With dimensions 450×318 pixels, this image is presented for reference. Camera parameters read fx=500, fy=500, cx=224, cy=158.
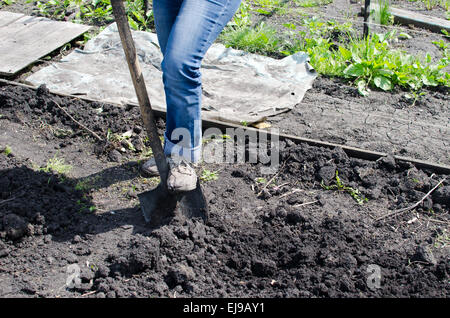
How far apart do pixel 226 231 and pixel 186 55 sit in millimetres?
1123

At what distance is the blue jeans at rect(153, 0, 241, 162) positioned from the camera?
285 centimetres

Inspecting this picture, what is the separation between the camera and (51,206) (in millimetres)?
3320

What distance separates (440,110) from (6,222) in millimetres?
3792

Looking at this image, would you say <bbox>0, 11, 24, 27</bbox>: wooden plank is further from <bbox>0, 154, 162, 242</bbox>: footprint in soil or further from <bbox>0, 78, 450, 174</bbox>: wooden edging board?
<bbox>0, 154, 162, 242</bbox>: footprint in soil

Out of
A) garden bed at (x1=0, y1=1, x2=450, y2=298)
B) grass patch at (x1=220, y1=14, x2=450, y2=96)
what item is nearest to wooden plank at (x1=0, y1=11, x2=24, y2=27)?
garden bed at (x1=0, y1=1, x2=450, y2=298)

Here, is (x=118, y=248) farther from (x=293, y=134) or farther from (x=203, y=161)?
(x=293, y=134)

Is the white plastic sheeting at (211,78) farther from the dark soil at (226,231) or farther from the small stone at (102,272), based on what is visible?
the small stone at (102,272)

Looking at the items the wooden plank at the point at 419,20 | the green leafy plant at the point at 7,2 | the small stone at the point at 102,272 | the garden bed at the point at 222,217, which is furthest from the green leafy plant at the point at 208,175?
the green leafy plant at the point at 7,2

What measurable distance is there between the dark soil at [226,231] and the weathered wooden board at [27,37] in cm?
135

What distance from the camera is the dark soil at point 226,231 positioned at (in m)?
2.80

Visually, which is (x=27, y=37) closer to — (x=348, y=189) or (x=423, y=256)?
(x=348, y=189)

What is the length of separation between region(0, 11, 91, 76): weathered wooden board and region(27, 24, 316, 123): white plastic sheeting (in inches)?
11.6

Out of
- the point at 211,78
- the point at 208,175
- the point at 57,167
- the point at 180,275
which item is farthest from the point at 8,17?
the point at 180,275
